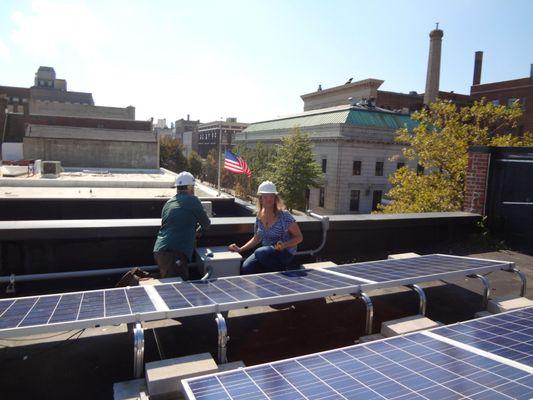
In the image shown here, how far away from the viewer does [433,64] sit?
5438 centimetres

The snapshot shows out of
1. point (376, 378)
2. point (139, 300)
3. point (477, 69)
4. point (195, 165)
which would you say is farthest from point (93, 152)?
point (477, 69)

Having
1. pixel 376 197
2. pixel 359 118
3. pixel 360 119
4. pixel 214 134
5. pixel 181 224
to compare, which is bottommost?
pixel 376 197

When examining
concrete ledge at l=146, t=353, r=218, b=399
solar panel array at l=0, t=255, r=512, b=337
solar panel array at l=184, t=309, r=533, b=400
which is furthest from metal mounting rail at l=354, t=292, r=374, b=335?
concrete ledge at l=146, t=353, r=218, b=399

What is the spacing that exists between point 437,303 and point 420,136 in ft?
46.9

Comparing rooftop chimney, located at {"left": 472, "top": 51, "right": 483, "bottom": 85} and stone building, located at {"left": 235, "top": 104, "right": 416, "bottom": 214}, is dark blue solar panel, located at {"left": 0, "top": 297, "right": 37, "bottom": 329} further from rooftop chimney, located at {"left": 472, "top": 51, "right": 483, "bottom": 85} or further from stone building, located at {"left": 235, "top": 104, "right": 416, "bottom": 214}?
rooftop chimney, located at {"left": 472, "top": 51, "right": 483, "bottom": 85}

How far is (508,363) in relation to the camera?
9.11 ft

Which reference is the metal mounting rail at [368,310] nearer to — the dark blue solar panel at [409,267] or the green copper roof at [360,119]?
the dark blue solar panel at [409,267]

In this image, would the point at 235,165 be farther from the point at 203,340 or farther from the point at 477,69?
the point at 477,69

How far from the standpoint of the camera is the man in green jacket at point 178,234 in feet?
16.3

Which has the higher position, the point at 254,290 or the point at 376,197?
the point at 254,290

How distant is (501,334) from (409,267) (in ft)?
6.19

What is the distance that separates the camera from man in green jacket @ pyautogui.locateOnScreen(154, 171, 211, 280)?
4965mm

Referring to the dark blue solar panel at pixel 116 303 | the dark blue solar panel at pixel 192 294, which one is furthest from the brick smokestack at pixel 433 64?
the dark blue solar panel at pixel 116 303

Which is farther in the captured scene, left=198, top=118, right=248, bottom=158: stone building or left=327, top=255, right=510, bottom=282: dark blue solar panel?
left=198, top=118, right=248, bottom=158: stone building
